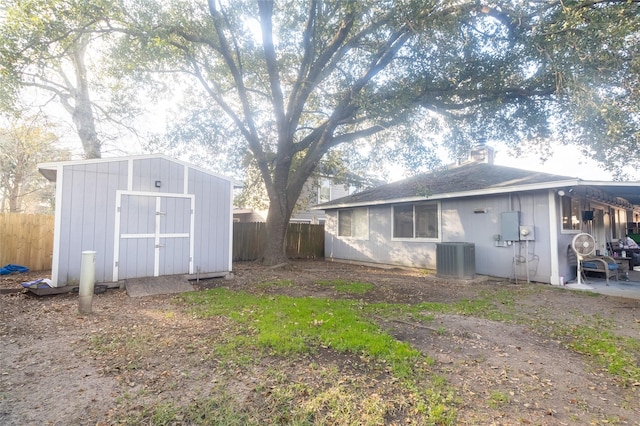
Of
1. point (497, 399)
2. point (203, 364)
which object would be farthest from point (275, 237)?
point (497, 399)

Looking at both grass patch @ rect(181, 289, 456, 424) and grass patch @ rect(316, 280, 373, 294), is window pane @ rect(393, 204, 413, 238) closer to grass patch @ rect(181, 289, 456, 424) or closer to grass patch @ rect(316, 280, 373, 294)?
grass patch @ rect(316, 280, 373, 294)

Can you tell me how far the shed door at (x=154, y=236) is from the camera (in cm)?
704

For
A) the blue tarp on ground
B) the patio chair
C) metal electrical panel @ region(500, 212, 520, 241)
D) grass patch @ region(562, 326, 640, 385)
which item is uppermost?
metal electrical panel @ region(500, 212, 520, 241)

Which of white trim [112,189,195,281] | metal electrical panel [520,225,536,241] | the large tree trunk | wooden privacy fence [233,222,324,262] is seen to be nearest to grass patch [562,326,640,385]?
metal electrical panel [520,225,536,241]

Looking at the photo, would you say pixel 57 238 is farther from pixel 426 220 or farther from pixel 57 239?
pixel 426 220

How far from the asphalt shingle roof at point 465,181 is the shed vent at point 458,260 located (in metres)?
1.71

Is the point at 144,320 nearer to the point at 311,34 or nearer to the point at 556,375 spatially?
the point at 556,375

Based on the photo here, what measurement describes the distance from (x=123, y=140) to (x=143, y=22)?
9.02m

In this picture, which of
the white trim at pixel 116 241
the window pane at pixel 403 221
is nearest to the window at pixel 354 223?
the window pane at pixel 403 221

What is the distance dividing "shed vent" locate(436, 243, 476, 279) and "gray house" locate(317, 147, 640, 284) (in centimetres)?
38

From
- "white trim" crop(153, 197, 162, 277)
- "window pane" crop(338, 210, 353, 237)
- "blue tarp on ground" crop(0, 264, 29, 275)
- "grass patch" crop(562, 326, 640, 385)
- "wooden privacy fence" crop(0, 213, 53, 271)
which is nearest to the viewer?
"grass patch" crop(562, 326, 640, 385)

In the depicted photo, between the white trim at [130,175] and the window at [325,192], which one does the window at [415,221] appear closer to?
the white trim at [130,175]

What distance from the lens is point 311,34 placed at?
1005 centimetres

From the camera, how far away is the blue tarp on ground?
8883mm
